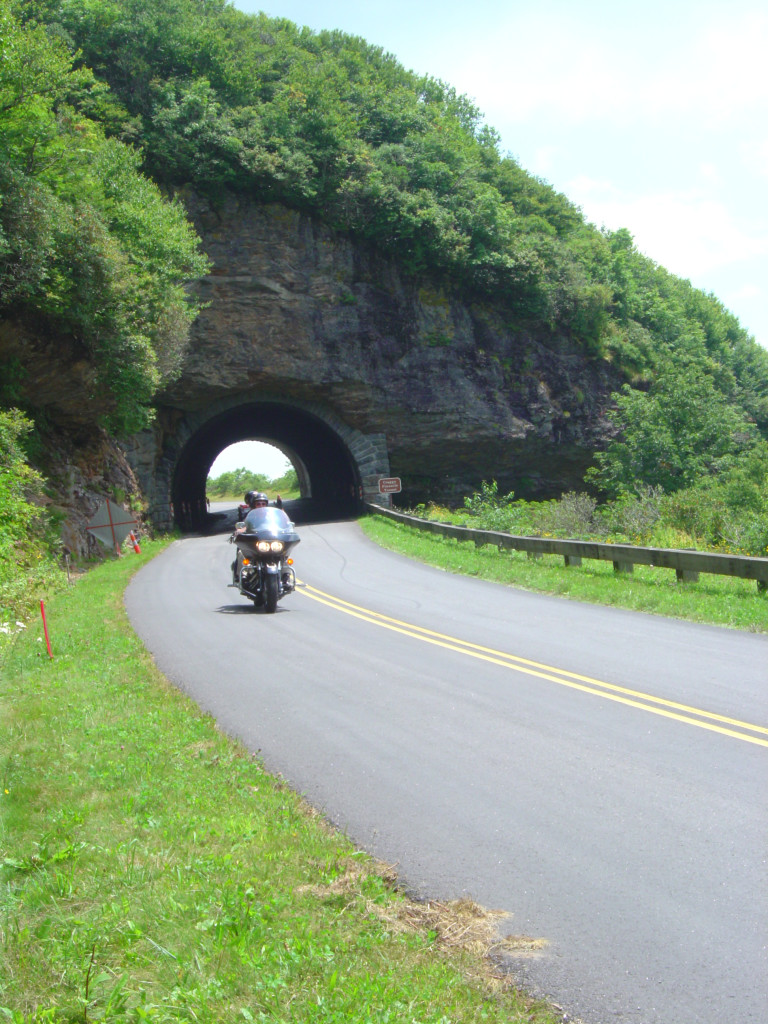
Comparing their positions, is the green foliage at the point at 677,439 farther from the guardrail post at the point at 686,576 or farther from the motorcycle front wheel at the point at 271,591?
the motorcycle front wheel at the point at 271,591

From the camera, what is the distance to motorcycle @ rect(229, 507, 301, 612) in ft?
44.7

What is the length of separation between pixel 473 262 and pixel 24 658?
3106cm

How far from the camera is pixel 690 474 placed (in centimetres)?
3394

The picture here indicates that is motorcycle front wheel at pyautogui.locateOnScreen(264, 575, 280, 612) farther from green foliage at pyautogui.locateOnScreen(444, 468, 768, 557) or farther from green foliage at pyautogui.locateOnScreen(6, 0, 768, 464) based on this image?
green foliage at pyautogui.locateOnScreen(6, 0, 768, 464)

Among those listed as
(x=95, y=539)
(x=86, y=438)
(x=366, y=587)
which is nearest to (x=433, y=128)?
(x=86, y=438)

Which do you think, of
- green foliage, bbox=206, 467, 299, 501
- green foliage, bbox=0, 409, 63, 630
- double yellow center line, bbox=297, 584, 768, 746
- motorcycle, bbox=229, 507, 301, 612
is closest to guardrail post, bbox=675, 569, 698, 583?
double yellow center line, bbox=297, 584, 768, 746

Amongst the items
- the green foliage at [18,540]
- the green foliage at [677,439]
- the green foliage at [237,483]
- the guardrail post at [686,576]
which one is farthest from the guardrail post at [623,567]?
the green foliage at [237,483]

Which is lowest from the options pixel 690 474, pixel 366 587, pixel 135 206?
pixel 366 587

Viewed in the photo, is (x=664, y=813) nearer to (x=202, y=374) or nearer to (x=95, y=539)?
(x=95, y=539)

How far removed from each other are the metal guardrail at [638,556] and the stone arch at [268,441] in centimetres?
1614

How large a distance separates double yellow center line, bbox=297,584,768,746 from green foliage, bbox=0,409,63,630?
5.25 metres

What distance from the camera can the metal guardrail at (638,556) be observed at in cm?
1276

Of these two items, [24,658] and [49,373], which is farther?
[49,373]

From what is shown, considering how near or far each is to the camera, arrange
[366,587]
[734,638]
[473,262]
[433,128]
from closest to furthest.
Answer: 1. [734,638]
2. [366,587]
3. [473,262]
4. [433,128]
